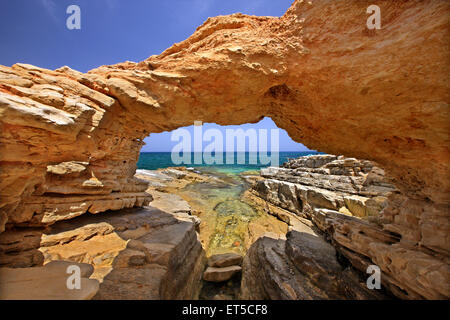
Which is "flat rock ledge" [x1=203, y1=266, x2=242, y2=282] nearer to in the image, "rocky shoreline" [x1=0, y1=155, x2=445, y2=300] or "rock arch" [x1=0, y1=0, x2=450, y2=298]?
"rocky shoreline" [x1=0, y1=155, x2=445, y2=300]

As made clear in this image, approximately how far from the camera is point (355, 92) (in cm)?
369

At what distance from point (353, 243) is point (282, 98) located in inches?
211

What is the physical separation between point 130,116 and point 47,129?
8.42 ft

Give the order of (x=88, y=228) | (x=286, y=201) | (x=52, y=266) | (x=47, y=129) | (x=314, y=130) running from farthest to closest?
(x=286, y=201), (x=314, y=130), (x=88, y=228), (x=52, y=266), (x=47, y=129)

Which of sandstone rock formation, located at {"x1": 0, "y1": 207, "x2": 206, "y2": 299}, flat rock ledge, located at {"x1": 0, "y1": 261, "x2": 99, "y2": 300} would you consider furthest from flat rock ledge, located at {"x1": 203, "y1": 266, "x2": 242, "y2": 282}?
flat rock ledge, located at {"x1": 0, "y1": 261, "x2": 99, "y2": 300}

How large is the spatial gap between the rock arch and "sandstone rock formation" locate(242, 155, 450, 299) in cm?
51

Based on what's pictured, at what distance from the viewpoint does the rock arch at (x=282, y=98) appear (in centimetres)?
300

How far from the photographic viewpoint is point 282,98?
16.2ft

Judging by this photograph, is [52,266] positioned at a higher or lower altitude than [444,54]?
lower

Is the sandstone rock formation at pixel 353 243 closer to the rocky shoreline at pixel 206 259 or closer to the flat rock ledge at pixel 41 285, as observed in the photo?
the rocky shoreline at pixel 206 259

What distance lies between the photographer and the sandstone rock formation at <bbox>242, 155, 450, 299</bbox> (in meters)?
3.19

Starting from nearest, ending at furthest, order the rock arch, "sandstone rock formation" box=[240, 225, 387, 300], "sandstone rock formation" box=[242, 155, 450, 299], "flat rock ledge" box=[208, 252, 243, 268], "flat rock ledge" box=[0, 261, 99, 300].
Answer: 1. "flat rock ledge" box=[0, 261, 99, 300]
2. the rock arch
3. "sandstone rock formation" box=[242, 155, 450, 299]
4. "sandstone rock formation" box=[240, 225, 387, 300]
5. "flat rock ledge" box=[208, 252, 243, 268]
